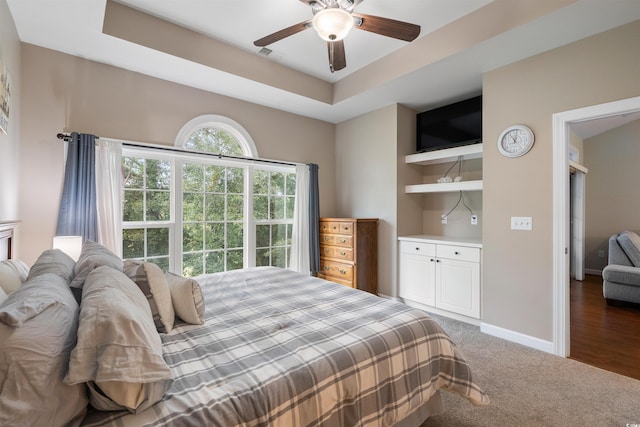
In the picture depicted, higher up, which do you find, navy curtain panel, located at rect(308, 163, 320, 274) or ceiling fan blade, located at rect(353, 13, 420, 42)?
ceiling fan blade, located at rect(353, 13, 420, 42)

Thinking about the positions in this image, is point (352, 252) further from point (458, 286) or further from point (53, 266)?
point (53, 266)

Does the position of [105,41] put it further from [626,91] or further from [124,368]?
[626,91]

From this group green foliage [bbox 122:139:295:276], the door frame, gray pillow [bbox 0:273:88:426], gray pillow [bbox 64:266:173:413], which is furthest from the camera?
green foliage [bbox 122:139:295:276]

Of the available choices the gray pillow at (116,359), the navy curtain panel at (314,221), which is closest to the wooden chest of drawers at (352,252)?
the navy curtain panel at (314,221)

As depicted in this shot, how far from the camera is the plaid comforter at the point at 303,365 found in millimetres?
930

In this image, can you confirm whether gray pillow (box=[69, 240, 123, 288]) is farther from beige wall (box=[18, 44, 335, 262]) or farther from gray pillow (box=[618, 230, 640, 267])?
gray pillow (box=[618, 230, 640, 267])

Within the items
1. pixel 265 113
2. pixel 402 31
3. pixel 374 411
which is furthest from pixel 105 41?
pixel 374 411

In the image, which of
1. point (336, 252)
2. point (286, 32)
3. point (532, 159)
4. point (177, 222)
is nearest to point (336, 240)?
point (336, 252)

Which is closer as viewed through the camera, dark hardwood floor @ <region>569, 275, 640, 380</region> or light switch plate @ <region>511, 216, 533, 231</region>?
dark hardwood floor @ <region>569, 275, 640, 380</region>

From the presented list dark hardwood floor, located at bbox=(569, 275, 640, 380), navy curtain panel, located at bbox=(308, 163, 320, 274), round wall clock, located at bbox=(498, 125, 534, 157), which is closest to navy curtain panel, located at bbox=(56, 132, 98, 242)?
navy curtain panel, located at bbox=(308, 163, 320, 274)

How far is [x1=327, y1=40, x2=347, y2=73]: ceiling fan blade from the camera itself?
2096mm

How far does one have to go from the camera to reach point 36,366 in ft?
2.38

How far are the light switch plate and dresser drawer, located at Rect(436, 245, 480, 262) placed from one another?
44 cm

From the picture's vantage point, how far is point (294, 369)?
1.08 meters
